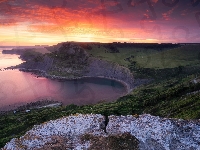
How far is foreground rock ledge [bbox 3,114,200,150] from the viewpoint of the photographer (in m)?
13.2

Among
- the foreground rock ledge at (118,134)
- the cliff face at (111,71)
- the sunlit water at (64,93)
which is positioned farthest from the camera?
the cliff face at (111,71)

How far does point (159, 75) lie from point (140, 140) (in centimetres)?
13871

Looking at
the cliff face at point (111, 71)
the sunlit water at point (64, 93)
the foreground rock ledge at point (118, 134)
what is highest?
the foreground rock ledge at point (118, 134)

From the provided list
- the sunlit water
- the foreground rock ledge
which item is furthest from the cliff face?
the foreground rock ledge

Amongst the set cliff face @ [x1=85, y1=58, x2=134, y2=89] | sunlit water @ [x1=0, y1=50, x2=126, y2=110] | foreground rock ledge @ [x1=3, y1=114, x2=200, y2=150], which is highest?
foreground rock ledge @ [x1=3, y1=114, x2=200, y2=150]

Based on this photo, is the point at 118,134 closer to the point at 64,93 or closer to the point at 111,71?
the point at 64,93

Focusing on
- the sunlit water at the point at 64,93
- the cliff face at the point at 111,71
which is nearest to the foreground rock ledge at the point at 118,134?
the sunlit water at the point at 64,93

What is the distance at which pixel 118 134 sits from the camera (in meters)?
14.0

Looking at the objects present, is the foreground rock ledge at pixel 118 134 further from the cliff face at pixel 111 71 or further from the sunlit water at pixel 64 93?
the cliff face at pixel 111 71

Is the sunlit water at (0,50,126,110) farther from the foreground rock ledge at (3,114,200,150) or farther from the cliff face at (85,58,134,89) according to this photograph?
the foreground rock ledge at (3,114,200,150)

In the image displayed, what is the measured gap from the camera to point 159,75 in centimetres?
14750

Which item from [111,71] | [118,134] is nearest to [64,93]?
[111,71]

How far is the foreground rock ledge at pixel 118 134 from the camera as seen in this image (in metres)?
13.2

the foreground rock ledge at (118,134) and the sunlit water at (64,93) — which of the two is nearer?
the foreground rock ledge at (118,134)
